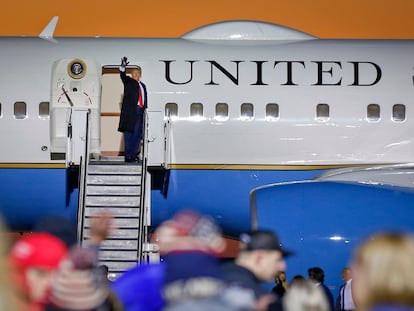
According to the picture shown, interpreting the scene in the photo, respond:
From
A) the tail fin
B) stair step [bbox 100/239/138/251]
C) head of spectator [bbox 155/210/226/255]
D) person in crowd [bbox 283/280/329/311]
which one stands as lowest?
stair step [bbox 100/239/138/251]

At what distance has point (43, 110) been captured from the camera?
47.7 ft

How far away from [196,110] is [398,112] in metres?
3.00

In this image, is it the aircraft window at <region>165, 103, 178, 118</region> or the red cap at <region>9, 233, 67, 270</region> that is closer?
the red cap at <region>9, 233, 67, 270</region>

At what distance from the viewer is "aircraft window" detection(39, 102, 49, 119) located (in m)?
14.5

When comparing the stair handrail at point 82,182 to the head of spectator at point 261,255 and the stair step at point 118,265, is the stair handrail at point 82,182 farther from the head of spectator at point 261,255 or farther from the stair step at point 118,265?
the head of spectator at point 261,255

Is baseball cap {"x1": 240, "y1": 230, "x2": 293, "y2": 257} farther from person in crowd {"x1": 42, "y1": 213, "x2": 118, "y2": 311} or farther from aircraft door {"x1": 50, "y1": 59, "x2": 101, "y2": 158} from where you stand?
aircraft door {"x1": 50, "y1": 59, "x2": 101, "y2": 158}

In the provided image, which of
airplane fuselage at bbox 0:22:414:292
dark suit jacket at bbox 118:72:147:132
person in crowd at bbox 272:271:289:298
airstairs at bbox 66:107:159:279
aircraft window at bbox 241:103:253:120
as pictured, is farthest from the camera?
aircraft window at bbox 241:103:253:120

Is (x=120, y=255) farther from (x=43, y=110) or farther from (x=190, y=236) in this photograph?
(x=190, y=236)

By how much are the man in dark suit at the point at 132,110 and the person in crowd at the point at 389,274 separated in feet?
33.9

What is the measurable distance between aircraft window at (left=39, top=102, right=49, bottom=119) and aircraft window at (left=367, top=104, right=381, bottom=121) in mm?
4657

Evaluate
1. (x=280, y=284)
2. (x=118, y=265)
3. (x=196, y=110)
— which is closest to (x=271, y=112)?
(x=196, y=110)

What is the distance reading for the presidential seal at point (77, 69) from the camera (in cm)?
1441

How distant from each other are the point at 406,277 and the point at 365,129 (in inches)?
433

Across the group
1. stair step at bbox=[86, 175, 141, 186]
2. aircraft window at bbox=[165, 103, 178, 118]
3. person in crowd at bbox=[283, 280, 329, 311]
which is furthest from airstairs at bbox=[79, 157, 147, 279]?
person in crowd at bbox=[283, 280, 329, 311]
